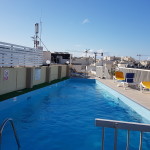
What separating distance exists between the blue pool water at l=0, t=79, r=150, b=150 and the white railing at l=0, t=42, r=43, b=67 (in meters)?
1.99

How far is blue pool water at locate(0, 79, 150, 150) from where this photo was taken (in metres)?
4.57

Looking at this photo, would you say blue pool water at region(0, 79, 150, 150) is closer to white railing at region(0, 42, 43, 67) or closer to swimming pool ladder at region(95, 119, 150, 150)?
white railing at region(0, 42, 43, 67)

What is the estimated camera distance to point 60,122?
6.14 meters

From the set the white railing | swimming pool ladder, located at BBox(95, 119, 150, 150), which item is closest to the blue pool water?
the white railing

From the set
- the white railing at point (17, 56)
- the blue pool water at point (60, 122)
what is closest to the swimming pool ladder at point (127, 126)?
the blue pool water at point (60, 122)

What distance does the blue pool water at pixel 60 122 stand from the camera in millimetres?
4575

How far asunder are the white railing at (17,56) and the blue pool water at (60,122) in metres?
1.99

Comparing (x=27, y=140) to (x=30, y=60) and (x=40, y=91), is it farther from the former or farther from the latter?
(x=30, y=60)

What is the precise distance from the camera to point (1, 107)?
266 inches

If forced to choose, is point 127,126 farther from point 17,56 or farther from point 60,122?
point 17,56

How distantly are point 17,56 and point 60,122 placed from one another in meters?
5.68

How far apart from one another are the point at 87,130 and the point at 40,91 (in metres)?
5.70

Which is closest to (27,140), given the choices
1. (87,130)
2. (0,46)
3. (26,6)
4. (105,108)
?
(87,130)

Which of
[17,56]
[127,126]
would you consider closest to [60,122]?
[127,126]
